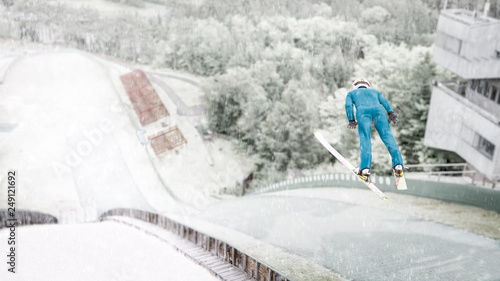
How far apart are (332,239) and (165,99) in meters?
42.8

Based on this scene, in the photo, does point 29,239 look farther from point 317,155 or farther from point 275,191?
point 317,155

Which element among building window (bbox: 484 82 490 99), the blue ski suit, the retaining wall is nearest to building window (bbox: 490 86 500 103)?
building window (bbox: 484 82 490 99)

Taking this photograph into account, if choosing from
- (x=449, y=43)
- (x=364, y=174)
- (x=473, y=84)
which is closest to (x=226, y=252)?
(x=364, y=174)

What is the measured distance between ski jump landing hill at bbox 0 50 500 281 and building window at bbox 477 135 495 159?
20.8 ft

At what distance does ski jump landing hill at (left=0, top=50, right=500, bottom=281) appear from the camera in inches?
477

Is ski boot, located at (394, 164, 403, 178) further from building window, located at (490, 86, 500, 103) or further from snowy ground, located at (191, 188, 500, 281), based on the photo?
building window, located at (490, 86, 500, 103)

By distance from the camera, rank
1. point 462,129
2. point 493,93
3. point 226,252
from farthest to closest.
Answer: point 462,129, point 493,93, point 226,252

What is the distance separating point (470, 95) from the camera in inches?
1043

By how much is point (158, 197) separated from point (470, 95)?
22315mm

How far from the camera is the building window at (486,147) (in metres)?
22.5

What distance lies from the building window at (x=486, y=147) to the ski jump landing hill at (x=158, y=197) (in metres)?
6.34

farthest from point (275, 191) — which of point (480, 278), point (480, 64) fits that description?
point (480, 278)

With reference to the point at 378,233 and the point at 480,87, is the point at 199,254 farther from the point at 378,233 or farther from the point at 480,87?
the point at 480,87

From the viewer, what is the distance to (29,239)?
1479 centimetres
